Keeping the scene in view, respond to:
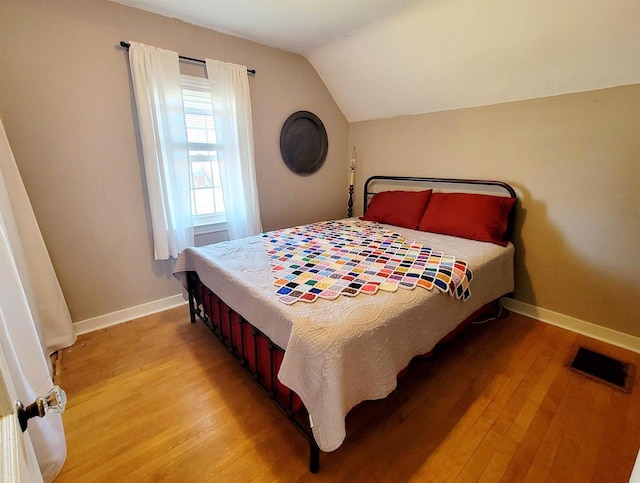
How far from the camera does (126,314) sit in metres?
2.38

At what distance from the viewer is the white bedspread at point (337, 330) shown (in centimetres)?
108

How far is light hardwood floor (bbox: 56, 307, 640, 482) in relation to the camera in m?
1.24

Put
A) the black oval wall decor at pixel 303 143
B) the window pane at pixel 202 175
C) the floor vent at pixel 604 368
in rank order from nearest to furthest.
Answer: the floor vent at pixel 604 368
the window pane at pixel 202 175
the black oval wall decor at pixel 303 143

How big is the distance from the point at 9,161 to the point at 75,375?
134 centimetres

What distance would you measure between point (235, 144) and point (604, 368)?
3219mm

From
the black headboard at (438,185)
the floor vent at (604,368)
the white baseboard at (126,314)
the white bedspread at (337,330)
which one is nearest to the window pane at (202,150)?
the white baseboard at (126,314)

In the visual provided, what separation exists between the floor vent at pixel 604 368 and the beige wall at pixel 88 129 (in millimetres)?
3173

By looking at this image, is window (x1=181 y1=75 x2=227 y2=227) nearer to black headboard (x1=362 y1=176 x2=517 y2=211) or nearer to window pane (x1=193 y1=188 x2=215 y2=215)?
window pane (x1=193 y1=188 x2=215 y2=215)

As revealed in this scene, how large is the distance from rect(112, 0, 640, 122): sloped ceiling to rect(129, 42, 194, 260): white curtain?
406mm

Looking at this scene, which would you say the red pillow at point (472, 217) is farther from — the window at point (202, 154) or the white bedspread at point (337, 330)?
the window at point (202, 154)

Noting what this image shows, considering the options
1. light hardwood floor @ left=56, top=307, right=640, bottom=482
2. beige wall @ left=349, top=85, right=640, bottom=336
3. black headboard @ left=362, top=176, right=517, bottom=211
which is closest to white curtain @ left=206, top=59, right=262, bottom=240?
light hardwood floor @ left=56, top=307, right=640, bottom=482

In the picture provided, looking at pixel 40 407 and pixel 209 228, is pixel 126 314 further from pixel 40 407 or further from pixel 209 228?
pixel 40 407

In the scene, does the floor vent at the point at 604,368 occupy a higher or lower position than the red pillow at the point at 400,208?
lower

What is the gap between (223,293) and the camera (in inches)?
67.5
